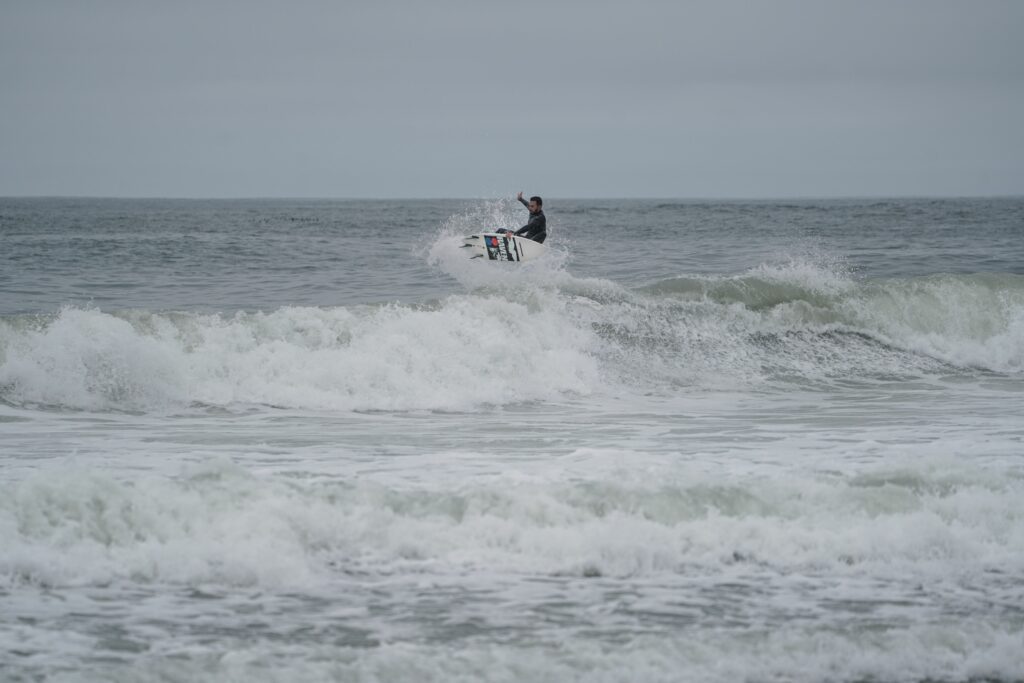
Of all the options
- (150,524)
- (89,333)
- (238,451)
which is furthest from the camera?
(89,333)

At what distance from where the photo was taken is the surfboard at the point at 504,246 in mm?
19906

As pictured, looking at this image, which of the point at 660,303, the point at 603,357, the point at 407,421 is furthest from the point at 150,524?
the point at 660,303

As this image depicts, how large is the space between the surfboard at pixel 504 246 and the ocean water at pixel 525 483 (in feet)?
0.81

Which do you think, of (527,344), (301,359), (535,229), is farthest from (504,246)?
(301,359)

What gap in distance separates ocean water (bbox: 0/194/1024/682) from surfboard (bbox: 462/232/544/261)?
246 mm

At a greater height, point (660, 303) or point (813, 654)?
point (660, 303)

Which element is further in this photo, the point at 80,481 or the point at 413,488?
the point at 413,488

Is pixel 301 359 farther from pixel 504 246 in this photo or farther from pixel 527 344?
pixel 504 246

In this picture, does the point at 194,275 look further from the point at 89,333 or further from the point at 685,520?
the point at 685,520

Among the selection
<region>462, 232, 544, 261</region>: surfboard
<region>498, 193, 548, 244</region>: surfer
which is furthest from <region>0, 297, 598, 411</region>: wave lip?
<region>498, 193, 548, 244</region>: surfer

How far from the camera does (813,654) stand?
5.61m

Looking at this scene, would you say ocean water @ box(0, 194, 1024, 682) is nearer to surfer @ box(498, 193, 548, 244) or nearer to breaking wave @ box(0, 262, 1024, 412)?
breaking wave @ box(0, 262, 1024, 412)

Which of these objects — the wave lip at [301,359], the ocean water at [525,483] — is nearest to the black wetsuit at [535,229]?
the ocean water at [525,483]

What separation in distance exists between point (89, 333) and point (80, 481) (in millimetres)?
6789
